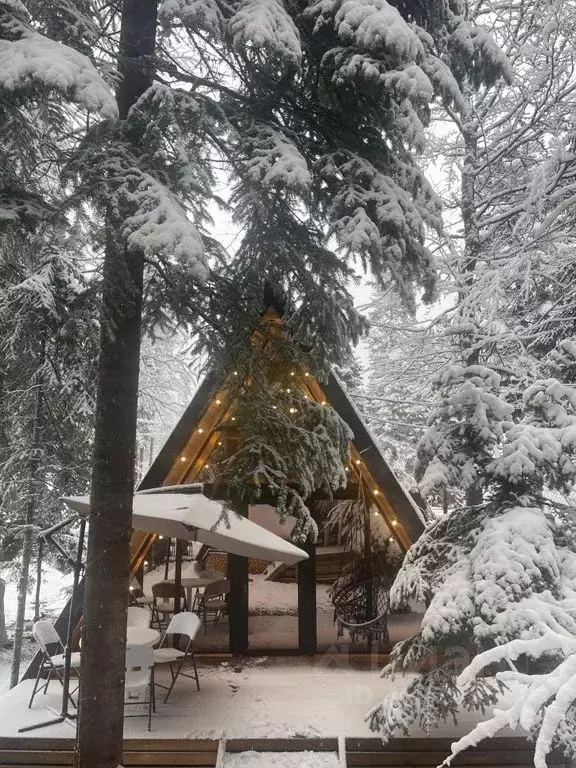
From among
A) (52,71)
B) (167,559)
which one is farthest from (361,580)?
(52,71)

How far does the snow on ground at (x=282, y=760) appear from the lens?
5.62 meters

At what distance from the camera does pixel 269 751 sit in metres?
5.94

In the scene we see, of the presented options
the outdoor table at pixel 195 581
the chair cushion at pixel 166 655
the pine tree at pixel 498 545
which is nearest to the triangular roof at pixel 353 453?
the pine tree at pixel 498 545

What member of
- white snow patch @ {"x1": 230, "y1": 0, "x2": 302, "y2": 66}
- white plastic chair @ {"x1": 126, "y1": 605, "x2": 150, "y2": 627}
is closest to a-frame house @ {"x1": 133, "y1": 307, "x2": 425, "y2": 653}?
white plastic chair @ {"x1": 126, "y1": 605, "x2": 150, "y2": 627}

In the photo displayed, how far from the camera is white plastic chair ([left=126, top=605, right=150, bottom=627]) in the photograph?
7.92 meters

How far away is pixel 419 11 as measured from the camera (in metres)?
5.35

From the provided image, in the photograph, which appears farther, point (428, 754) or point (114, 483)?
point (428, 754)

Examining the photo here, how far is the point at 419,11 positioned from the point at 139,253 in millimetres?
3605

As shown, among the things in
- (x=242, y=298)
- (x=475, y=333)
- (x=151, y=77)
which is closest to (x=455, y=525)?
(x=242, y=298)

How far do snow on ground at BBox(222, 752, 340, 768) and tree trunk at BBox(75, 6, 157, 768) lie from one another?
149cm

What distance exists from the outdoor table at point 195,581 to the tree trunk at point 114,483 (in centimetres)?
410

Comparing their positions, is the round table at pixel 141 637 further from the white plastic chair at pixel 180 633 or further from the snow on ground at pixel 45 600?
the snow on ground at pixel 45 600

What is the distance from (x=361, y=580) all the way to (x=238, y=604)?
202 centimetres

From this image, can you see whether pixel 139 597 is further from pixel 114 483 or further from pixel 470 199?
pixel 470 199
